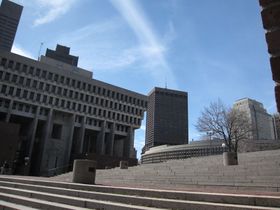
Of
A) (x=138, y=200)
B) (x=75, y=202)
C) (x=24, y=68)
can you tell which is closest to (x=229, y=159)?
(x=138, y=200)

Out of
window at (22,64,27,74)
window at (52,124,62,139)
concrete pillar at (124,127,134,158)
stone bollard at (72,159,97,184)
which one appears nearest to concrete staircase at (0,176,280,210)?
stone bollard at (72,159,97,184)

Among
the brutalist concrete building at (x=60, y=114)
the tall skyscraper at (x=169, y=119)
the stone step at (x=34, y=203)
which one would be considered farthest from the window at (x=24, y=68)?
the tall skyscraper at (x=169, y=119)

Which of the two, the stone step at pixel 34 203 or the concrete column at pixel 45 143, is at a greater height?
the concrete column at pixel 45 143

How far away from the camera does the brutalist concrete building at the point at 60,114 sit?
235ft

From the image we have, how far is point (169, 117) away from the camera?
624 ft

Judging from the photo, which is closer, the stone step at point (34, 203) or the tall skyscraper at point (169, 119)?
the stone step at point (34, 203)

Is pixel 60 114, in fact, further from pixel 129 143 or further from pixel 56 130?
pixel 129 143

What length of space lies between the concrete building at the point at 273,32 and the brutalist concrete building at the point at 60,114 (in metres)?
71.6

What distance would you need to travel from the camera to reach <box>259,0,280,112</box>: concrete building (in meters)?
1.66

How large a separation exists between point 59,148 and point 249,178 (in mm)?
68080

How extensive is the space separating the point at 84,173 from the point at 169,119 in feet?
584

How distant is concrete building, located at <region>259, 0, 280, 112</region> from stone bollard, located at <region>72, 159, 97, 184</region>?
12.3 meters

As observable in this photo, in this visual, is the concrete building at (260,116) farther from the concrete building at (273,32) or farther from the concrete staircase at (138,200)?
the concrete building at (273,32)

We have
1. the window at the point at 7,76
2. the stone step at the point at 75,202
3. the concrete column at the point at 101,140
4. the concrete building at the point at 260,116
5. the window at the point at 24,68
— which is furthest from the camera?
the concrete column at the point at 101,140
